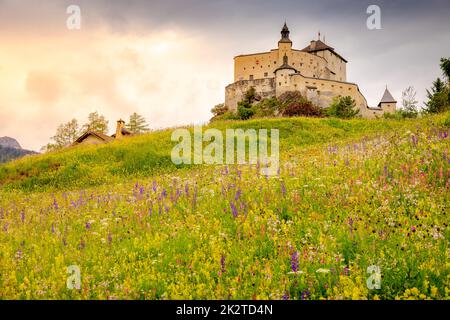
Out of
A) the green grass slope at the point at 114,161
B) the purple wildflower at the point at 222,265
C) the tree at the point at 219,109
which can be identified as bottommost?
the purple wildflower at the point at 222,265

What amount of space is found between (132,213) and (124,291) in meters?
3.35

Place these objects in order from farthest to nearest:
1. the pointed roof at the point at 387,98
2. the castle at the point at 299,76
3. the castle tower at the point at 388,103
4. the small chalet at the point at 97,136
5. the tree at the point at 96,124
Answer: the pointed roof at the point at 387,98 → the castle tower at the point at 388,103 → the castle at the point at 299,76 → the tree at the point at 96,124 → the small chalet at the point at 97,136

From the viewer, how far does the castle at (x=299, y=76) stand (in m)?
112

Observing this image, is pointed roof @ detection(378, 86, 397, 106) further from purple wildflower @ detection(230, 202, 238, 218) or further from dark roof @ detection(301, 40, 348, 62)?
purple wildflower @ detection(230, 202, 238, 218)

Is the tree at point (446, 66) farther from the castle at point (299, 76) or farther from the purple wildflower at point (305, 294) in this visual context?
the purple wildflower at point (305, 294)

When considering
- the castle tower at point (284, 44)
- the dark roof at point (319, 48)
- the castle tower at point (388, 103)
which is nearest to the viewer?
the castle tower at point (388, 103)

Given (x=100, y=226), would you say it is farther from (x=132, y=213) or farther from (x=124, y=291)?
(x=124, y=291)

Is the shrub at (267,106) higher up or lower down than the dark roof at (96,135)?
higher up

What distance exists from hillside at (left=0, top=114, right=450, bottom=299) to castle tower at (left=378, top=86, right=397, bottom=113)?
119 meters


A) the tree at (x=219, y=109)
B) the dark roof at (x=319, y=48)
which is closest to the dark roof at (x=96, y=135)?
the tree at (x=219, y=109)
